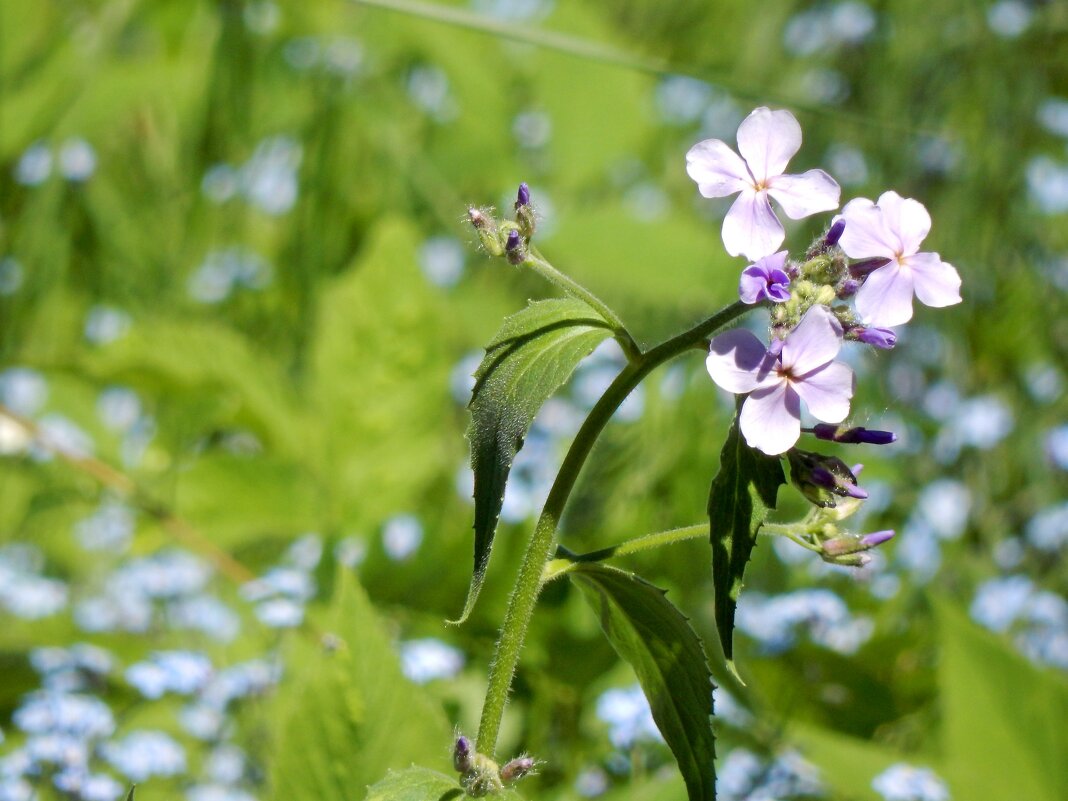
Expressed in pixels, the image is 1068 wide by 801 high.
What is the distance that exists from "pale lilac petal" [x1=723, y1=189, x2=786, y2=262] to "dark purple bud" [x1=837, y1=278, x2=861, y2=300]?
1.5 inches

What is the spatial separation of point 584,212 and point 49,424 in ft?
2.66

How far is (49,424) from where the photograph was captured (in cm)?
164

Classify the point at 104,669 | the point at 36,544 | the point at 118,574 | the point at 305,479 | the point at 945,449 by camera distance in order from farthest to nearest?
the point at 945,449
the point at 36,544
the point at 118,574
the point at 305,479
the point at 104,669

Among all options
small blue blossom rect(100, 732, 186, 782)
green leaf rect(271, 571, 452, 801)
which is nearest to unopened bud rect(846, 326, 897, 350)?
green leaf rect(271, 571, 452, 801)

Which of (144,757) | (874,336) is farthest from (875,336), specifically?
(144,757)

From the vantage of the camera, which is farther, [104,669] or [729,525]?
[104,669]

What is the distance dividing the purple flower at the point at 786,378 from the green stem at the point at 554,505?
33 millimetres

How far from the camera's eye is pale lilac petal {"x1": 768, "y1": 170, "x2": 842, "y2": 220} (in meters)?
0.55

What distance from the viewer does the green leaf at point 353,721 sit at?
734 millimetres

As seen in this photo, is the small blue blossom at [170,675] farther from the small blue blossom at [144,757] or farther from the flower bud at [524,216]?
the flower bud at [524,216]

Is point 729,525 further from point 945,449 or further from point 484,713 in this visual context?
point 945,449

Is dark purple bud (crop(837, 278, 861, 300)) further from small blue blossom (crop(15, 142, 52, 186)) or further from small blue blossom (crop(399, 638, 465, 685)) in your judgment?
small blue blossom (crop(15, 142, 52, 186))

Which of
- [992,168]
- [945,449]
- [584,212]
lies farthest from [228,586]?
[992,168]

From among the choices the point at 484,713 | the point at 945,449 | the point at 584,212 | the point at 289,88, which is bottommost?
the point at 484,713
